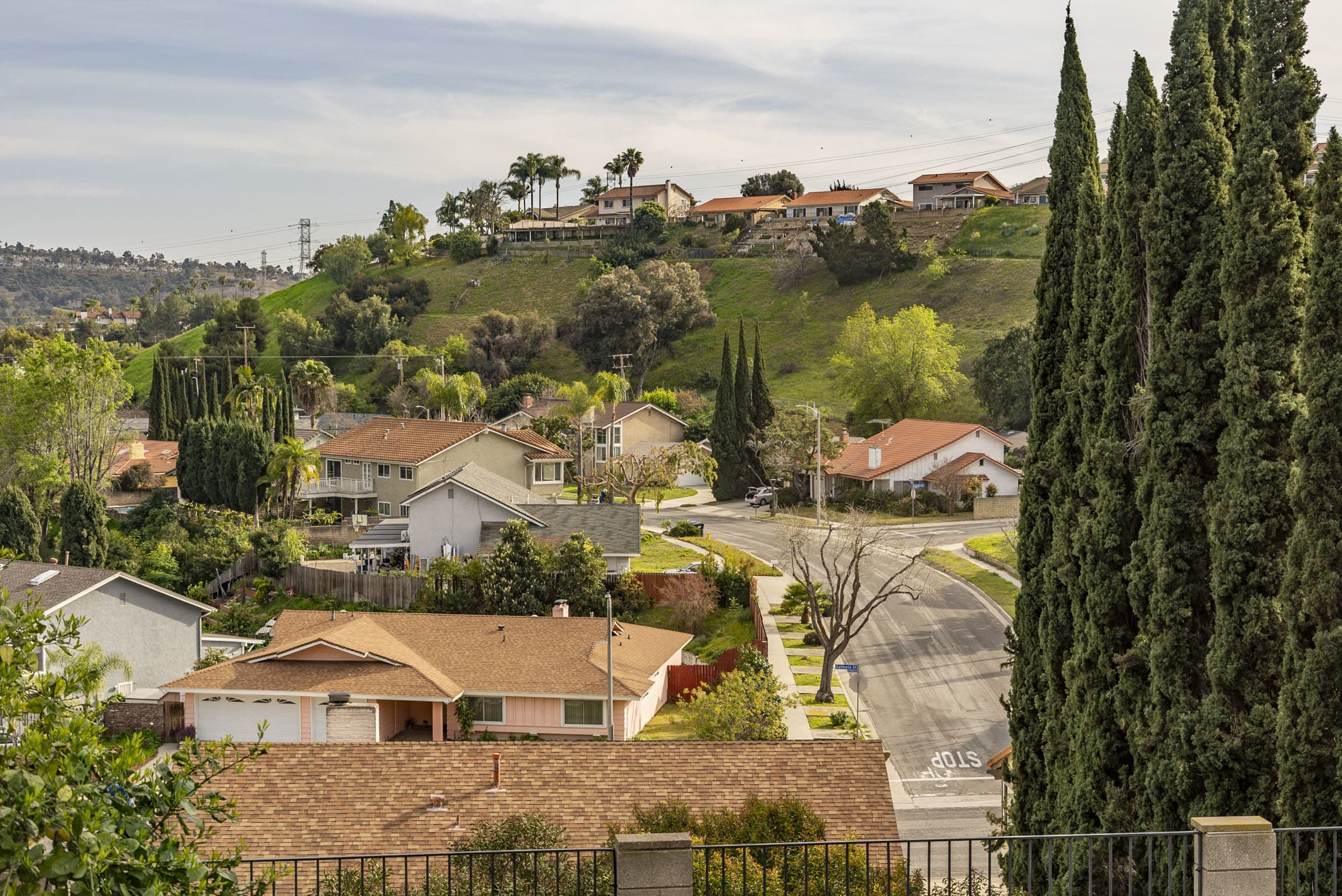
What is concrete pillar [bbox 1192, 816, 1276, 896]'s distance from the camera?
347 inches

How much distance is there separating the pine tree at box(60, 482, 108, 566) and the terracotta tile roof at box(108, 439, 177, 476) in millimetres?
18816

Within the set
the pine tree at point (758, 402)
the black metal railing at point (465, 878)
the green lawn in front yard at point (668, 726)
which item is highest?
the pine tree at point (758, 402)

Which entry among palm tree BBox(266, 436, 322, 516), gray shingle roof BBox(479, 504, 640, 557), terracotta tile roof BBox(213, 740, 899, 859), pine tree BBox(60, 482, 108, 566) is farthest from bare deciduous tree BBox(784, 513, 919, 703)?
pine tree BBox(60, 482, 108, 566)

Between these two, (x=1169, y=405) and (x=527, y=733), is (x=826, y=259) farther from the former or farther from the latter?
(x=1169, y=405)

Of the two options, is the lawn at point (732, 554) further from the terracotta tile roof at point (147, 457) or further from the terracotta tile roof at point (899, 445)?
the terracotta tile roof at point (147, 457)

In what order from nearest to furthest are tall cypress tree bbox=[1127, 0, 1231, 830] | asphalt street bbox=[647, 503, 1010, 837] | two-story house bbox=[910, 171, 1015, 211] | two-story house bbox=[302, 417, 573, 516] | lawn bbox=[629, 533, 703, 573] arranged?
1. tall cypress tree bbox=[1127, 0, 1231, 830]
2. asphalt street bbox=[647, 503, 1010, 837]
3. lawn bbox=[629, 533, 703, 573]
4. two-story house bbox=[302, 417, 573, 516]
5. two-story house bbox=[910, 171, 1015, 211]

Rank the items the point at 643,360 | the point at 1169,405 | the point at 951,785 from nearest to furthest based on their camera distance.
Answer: the point at 1169,405 < the point at 951,785 < the point at 643,360

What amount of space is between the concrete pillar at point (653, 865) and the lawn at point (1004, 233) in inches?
4374

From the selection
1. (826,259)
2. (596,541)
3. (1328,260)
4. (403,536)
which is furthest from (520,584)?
(826,259)

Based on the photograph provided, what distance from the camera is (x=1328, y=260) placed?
1123 cm

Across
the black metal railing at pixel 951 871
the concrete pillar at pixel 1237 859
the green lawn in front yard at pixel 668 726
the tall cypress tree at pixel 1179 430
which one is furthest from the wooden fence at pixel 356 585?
the concrete pillar at pixel 1237 859

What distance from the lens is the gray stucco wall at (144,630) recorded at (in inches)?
1545

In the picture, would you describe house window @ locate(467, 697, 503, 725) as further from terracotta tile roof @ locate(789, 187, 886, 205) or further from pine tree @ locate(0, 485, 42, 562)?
terracotta tile roof @ locate(789, 187, 886, 205)

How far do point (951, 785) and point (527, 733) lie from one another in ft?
39.9
